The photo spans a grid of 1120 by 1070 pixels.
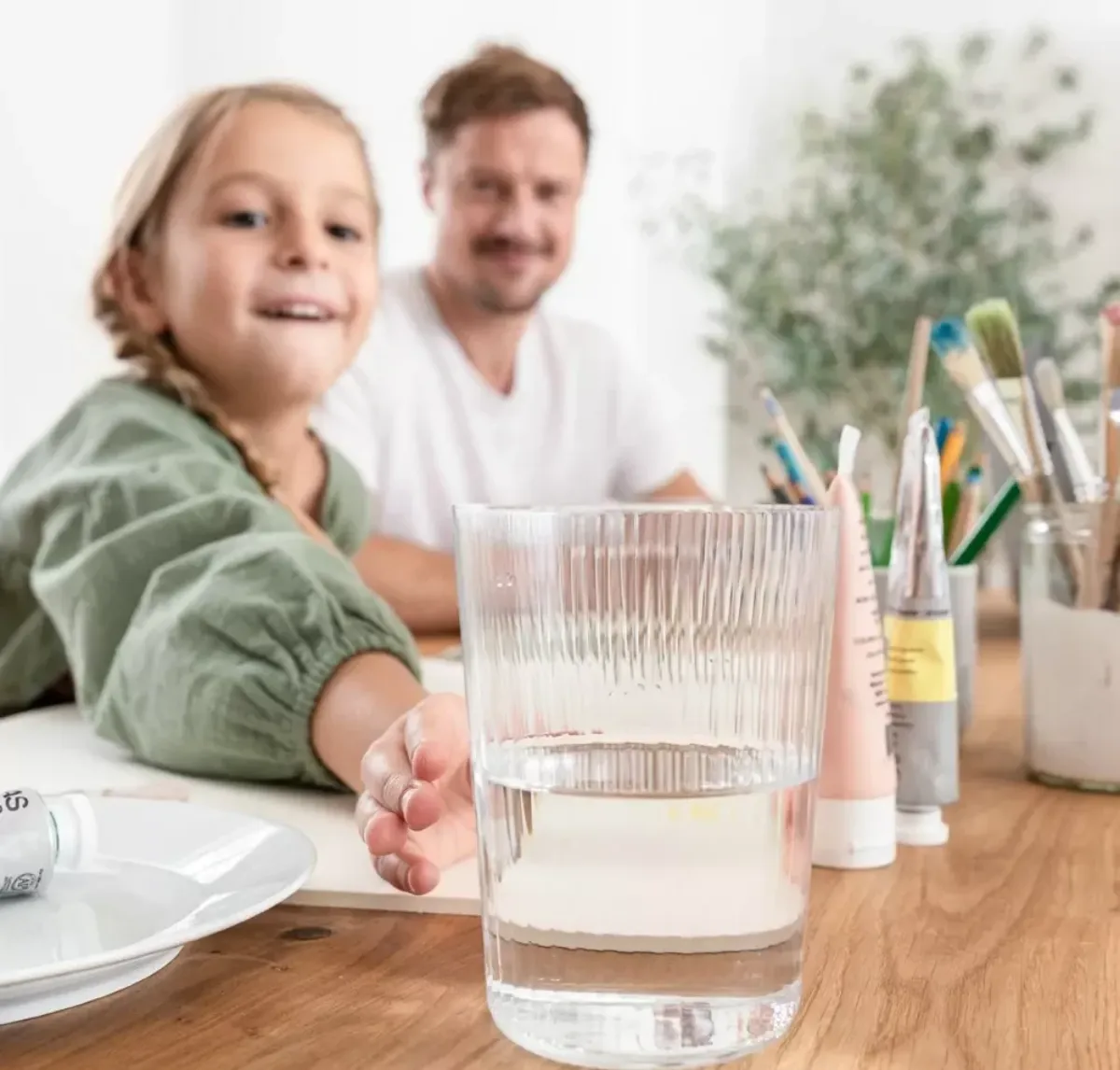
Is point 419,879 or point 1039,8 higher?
point 1039,8

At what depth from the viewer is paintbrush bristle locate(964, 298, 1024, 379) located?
1.85ft

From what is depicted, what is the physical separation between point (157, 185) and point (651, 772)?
2.33ft

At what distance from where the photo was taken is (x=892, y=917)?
0.38m

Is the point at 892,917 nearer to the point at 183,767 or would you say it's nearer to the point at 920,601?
the point at 920,601

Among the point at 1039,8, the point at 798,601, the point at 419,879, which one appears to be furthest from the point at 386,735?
the point at 1039,8

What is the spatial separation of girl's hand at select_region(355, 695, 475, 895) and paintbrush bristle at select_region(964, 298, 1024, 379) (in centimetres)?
29

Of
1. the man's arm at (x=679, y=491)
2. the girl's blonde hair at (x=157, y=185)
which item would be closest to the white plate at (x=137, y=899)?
the girl's blonde hair at (x=157, y=185)

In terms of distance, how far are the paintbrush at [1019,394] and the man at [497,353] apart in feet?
3.17

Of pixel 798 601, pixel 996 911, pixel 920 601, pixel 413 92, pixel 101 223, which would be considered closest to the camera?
pixel 798 601

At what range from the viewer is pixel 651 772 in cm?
27

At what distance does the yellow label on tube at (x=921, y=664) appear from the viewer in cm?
49

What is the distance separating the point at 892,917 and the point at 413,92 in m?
1.40

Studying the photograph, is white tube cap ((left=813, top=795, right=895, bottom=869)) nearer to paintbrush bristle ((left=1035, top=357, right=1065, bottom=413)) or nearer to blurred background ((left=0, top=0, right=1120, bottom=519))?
paintbrush bristle ((left=1035, top=357, right=1065, bottom=413))

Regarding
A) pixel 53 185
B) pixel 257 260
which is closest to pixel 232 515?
pixel 257 260
